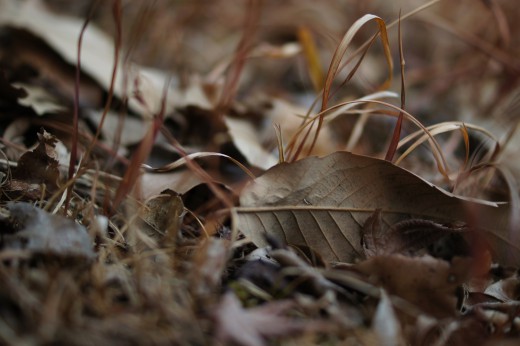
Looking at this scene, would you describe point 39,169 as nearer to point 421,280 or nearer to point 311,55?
point 421,280

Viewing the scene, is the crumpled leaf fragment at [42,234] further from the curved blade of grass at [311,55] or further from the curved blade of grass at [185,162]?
the curved blade of grass at [311,55]

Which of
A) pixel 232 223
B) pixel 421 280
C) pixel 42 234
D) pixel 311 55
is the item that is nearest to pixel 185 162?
pixel 232 223

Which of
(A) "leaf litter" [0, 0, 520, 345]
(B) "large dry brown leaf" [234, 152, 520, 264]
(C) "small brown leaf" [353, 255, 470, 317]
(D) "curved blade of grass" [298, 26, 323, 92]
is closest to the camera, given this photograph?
(A) "leaf litter" [0, 0, 520, 345]

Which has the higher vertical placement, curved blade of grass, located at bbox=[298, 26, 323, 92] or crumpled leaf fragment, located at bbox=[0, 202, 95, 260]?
curved blade of grass, located at bbox=[298, 26, 323, 92]

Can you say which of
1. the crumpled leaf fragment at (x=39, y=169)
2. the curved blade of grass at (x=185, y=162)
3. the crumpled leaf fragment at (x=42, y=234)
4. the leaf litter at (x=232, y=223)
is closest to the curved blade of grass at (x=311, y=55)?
the leaf litter at (x=232, y=223)

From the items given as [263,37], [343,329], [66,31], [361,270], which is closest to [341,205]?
[361,270]

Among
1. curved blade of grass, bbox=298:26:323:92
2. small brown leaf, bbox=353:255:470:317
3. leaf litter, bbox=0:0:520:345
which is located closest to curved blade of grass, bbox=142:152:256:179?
leaf litter, bbox=0:0:520:345

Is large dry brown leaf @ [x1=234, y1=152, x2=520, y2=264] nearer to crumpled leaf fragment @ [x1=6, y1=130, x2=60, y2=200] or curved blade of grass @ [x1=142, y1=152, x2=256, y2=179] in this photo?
curved blade of grass @ [x1=142, y1=152, x2=256, y2=179]

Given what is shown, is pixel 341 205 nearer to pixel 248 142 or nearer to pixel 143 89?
pixel 248 142
